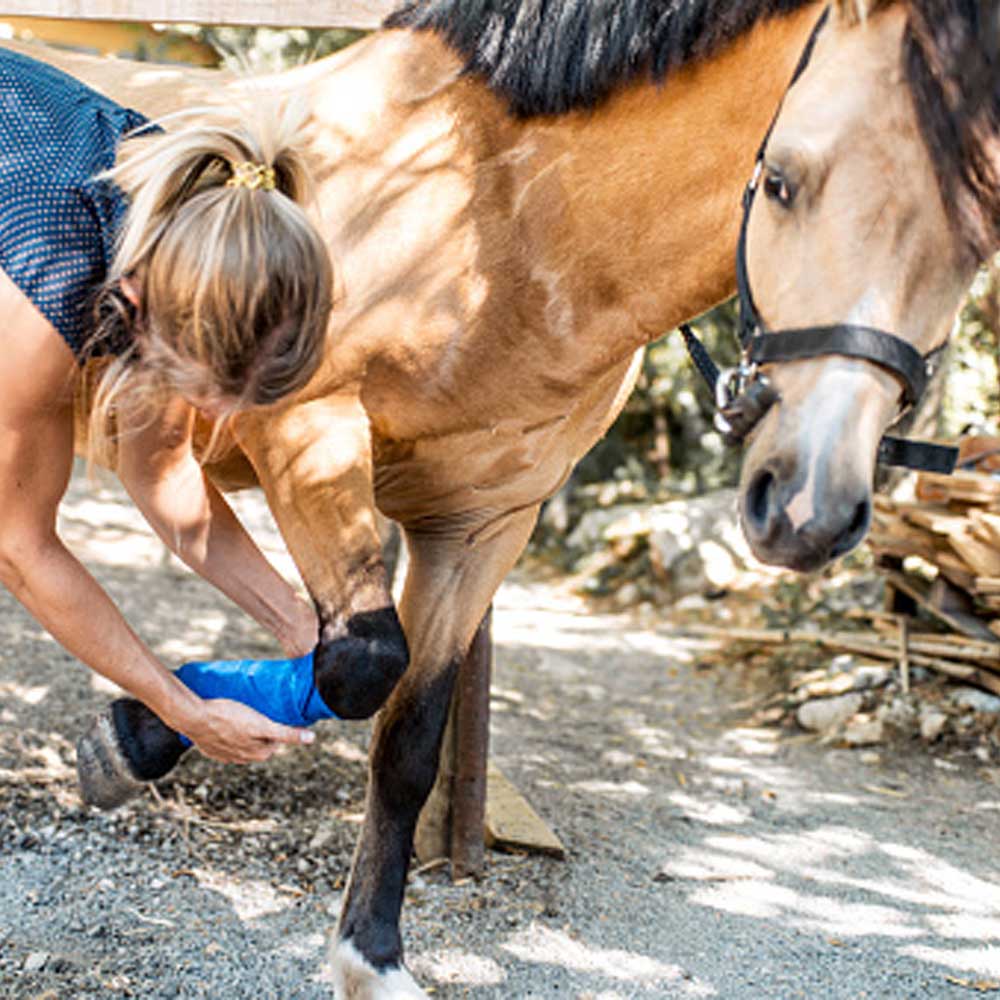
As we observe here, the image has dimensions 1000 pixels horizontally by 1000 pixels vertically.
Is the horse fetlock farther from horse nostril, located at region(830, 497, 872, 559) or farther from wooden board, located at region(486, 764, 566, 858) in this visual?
horse nostril, located at region(830, 497, 872, 559)

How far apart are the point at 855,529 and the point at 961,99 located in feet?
2.02

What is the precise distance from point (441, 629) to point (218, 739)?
23.5 inches

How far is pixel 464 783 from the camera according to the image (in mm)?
3221

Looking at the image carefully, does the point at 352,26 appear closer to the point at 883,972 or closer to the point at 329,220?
the point at 329,220

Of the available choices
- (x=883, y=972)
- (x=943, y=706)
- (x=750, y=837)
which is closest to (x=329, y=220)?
(x=883, y=972)

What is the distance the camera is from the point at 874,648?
207 inches

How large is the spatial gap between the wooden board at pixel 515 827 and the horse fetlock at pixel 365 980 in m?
0.79

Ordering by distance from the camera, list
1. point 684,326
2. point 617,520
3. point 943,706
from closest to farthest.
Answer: point 684,326 → point 943,706 → point 617,520

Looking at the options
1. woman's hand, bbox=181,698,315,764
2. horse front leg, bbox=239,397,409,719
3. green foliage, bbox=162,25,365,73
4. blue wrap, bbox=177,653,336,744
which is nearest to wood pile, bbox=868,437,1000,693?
horse front leg, bbox=239,397,409,719

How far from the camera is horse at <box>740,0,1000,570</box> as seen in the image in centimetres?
173

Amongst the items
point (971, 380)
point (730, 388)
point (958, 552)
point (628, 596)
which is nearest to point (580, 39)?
point (730, 388)

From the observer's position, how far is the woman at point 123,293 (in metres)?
1.89

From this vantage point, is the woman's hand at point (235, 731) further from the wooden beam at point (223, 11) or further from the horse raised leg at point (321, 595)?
the wooden beam at point (223, 11)

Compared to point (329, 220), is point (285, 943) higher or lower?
lower
